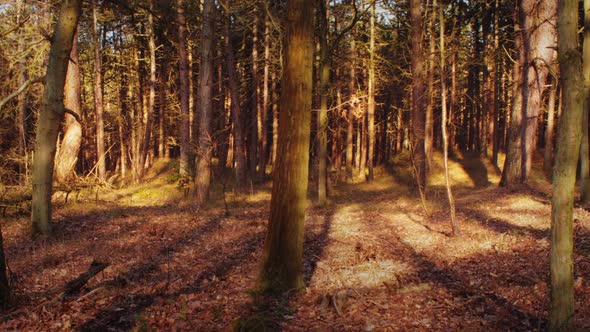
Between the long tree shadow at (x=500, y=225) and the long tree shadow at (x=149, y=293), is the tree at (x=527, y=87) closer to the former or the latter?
the long tree shadow at (x=500, y=225)

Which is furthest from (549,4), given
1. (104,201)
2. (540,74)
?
(104,201)

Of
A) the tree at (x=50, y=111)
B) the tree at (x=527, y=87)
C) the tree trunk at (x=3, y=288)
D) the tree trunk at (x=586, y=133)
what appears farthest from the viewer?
the tree at (x=527, y=87)

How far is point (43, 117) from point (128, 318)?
652 centimetres

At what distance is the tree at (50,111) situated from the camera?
32.5 feet

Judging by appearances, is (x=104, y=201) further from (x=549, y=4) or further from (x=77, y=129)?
(x=549, y=4)

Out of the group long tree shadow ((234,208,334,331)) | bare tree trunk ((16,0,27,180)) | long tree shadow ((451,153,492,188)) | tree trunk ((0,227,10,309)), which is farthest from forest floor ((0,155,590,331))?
long tree shadow ((451,153,492,188))

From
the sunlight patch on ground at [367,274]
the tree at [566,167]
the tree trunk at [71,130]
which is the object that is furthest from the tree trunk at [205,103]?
the tree at [566,167]

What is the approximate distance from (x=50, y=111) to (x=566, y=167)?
10.6m

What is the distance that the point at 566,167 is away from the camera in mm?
4543

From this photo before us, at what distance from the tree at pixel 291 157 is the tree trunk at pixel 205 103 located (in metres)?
9.96

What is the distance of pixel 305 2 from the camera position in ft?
21.1

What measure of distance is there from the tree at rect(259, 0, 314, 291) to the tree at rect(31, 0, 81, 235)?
6.36 metres

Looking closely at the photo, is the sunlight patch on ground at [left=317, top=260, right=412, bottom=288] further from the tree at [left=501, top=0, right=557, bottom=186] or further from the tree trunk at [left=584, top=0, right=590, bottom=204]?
the tree at [left=501, top=0, right=557, bottom=186]

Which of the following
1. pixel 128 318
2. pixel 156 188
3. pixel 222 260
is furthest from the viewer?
pixel 156 188
